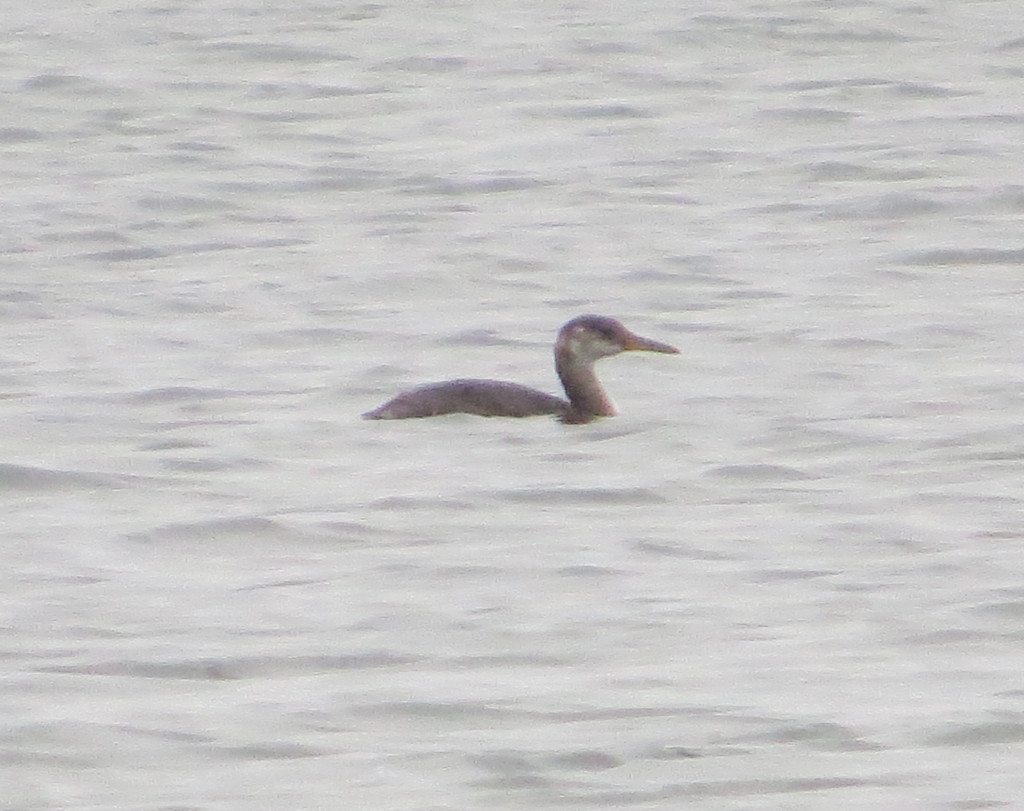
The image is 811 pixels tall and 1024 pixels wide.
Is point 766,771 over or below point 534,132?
over

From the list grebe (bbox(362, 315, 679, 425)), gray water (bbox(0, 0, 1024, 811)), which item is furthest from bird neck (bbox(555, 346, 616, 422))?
gray water (bbox(0, 0, 1024, 811))

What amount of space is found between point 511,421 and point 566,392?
1.36ft

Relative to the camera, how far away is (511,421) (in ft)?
42.2

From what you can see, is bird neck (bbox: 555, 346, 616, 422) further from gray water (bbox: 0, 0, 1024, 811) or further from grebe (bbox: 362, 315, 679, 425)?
gray water (bbox: 0, 0, 1024, 811)

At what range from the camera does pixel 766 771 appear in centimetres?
773

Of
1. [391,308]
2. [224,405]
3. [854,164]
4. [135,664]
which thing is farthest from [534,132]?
[135,664]

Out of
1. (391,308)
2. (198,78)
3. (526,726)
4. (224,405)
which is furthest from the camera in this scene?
(198,78)

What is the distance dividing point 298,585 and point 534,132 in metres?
11.1

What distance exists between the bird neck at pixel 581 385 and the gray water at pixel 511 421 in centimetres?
15

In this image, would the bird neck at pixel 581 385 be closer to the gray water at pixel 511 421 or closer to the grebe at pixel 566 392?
the grebe at pixel 566 392

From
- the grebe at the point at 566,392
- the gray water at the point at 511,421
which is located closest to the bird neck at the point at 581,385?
the grebe at the point at 566,392

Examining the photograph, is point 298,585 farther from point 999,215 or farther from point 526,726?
point 999,215

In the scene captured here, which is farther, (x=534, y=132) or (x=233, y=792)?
(x=534, y=132)

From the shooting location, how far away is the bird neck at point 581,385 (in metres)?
13.1
